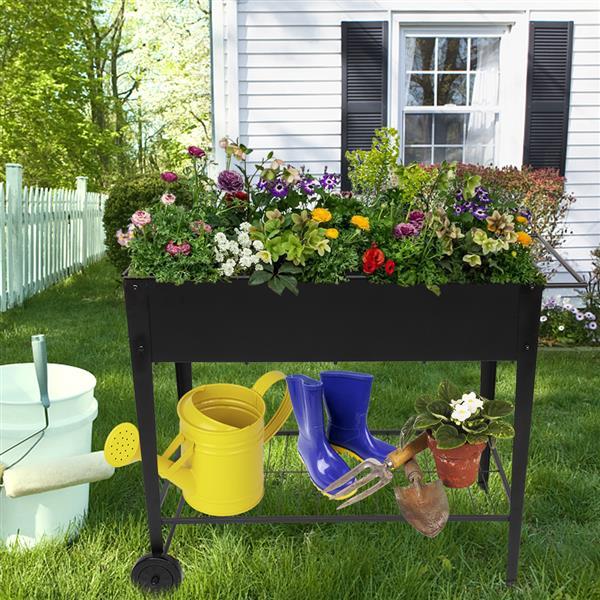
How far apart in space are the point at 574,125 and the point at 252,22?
101 inches

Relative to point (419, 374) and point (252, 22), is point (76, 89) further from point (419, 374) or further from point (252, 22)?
point (419, 374)

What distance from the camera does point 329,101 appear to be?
5191mm

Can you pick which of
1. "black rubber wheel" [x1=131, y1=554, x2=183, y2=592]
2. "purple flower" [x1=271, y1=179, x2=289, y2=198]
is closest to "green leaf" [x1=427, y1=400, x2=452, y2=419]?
"purple flower" [x1=271, y1=179, x2=289, y2=198]

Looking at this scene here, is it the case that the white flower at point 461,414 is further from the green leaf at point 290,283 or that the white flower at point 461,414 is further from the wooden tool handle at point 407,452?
the green leaf at point 290,283

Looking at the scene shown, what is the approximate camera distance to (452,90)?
5359 mm

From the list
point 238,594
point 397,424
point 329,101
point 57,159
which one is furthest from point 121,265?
point 57,159

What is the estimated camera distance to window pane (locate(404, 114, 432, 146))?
5.36 meters

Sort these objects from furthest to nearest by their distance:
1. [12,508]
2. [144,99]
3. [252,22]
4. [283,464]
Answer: [144,99] < [252,22] < [283,464] < [12,508]

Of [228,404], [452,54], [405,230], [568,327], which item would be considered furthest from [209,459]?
[452,54]

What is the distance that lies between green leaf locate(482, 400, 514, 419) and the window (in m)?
3.76

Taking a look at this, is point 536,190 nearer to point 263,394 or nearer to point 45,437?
point 263,394

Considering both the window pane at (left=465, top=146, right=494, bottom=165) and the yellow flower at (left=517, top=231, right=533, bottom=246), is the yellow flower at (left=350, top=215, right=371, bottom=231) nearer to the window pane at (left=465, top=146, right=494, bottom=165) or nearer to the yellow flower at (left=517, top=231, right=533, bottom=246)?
the yellow flower at (left=517, top=231, right=533, bottom=246)

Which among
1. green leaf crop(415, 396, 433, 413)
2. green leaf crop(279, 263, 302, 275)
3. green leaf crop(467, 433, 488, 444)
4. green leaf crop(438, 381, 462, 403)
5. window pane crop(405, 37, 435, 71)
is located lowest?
green leaf crop(467, 433, 488, 444)

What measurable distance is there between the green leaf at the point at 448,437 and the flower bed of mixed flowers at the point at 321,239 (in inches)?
15.7
